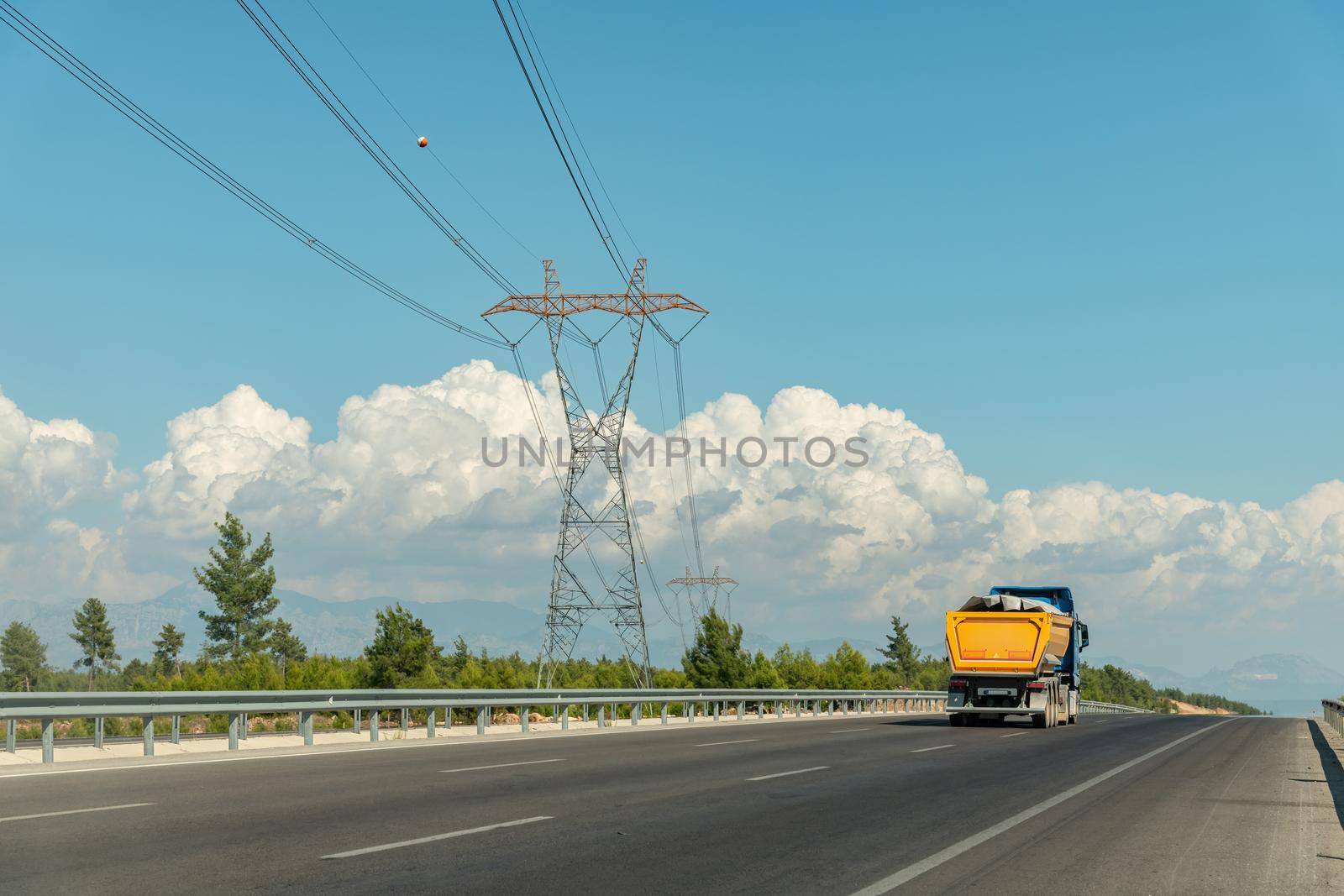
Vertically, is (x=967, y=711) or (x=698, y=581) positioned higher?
(x=698, y=581)

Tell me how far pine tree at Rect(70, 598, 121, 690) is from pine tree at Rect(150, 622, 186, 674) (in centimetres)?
696

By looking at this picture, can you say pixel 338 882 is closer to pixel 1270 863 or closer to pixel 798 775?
pixel 1270 863

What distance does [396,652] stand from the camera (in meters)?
75.6

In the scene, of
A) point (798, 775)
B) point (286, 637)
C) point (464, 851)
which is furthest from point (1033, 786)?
point (286, 637)

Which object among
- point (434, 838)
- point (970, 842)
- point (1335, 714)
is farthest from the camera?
point (1335, 714)

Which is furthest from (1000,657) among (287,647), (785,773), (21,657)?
(21,657)

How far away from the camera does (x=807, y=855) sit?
32.6ft

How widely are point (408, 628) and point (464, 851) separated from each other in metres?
69.6

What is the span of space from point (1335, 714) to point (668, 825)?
36.9 meters

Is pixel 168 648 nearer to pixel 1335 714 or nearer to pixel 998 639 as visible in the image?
pixel 998 639

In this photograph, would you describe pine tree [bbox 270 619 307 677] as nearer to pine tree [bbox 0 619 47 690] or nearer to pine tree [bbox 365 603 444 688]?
pine tree [bbox 0 619 47 690]

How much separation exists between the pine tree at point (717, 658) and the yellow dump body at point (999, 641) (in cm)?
5467

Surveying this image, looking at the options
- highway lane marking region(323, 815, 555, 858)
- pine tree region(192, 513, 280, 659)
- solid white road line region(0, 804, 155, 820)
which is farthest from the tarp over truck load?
pine tree region(192, 513, 280, 659)

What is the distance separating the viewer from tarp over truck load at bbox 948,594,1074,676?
35.2 metres
